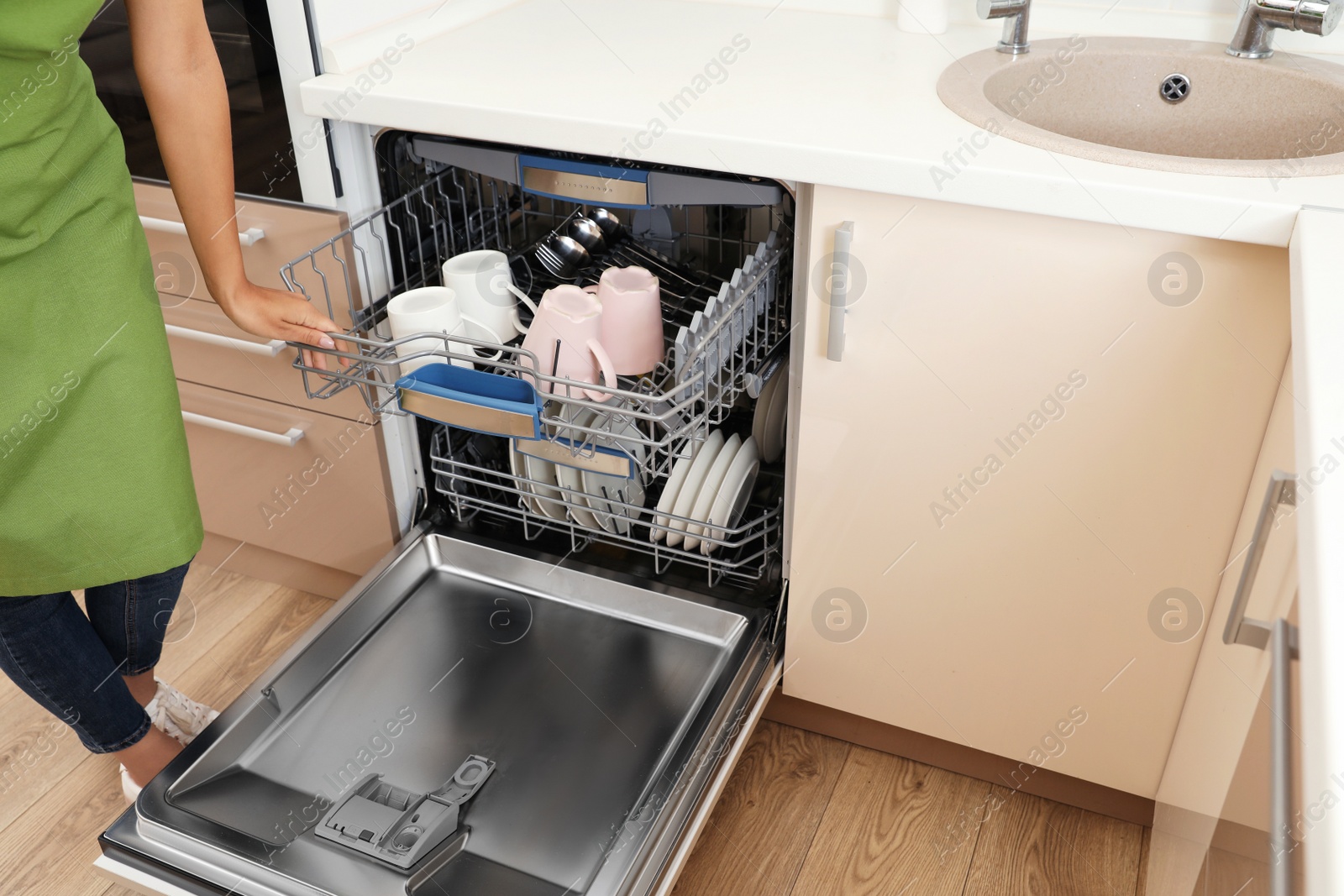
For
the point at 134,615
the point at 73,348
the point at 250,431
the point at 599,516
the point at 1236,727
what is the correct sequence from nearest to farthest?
1. the point at 1236,727
2. the point at 73,348
3. the point at 134,615
4. the point at 599,516
5. the point at 250,431

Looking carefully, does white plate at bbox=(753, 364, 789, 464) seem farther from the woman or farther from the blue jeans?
the blue jeans

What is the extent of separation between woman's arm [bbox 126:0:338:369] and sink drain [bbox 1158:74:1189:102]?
1.04m

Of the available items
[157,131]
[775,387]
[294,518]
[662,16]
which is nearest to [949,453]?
[775,387]

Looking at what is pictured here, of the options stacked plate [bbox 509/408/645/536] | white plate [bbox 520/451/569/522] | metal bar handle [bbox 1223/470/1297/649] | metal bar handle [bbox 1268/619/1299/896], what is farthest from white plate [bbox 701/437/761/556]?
metal bar handle [bbox 1268/619/1299/896]

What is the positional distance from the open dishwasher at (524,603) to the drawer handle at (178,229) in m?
0.09

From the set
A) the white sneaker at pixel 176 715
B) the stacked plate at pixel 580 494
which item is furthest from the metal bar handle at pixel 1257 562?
the white sneaker at pixel 176 715

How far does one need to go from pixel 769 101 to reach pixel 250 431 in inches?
34.4

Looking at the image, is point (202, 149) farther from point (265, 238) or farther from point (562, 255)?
point (562, 255)

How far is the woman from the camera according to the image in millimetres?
917

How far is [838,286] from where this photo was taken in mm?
1058

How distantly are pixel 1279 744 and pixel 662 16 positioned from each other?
1.27 meters

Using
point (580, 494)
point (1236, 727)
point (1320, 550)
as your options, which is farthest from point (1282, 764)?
point (580, 494)

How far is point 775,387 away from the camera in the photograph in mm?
1315

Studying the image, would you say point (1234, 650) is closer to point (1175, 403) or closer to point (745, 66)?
point (1175, 403)
